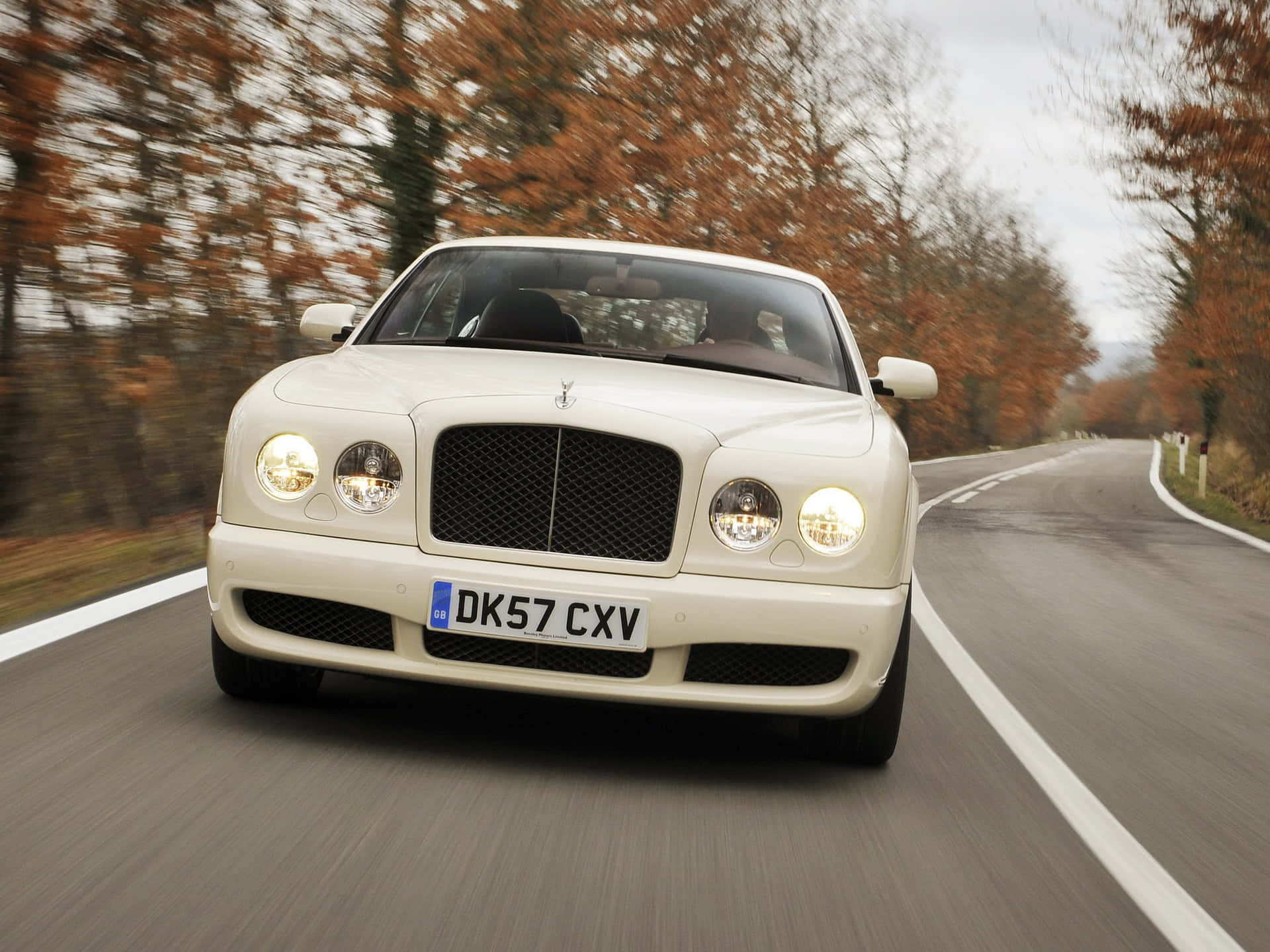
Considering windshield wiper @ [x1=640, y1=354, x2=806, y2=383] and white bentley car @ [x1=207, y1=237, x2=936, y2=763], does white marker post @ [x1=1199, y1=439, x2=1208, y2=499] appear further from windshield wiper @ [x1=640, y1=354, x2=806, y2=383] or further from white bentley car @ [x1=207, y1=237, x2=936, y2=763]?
white bentley car @ [x1=207, y1=237, x2=936, y2=763]

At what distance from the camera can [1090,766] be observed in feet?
14.9

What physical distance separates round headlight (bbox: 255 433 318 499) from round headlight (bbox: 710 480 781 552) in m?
1.11

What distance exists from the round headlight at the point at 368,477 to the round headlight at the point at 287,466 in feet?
0.29

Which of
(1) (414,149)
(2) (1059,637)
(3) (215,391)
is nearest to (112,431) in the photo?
(3) (215,391)

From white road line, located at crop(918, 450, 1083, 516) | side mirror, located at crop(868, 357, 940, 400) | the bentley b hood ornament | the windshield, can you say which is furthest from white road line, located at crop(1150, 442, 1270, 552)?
the bentley b hood ornament

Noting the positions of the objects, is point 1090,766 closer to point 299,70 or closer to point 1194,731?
point 1194,731

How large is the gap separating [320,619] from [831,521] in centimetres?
143

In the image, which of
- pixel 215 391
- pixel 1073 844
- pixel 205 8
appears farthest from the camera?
pixel 215 391

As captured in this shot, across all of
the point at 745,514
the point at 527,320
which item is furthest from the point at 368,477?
the point at 527,320

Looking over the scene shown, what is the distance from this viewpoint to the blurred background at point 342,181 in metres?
8.17

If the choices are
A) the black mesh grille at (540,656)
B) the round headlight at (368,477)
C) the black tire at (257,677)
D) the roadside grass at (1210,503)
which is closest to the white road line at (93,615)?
the black tire at (257,677)

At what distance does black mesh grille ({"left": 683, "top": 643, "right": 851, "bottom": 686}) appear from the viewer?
3.93 meters

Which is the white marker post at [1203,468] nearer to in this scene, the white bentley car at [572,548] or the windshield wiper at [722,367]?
the windshield wiper at [722,367]

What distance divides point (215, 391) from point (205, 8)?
3.40 metres
